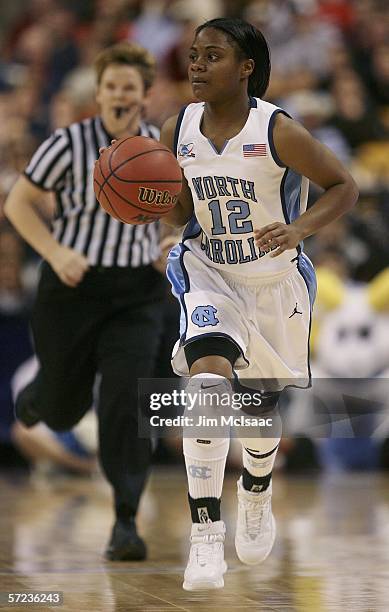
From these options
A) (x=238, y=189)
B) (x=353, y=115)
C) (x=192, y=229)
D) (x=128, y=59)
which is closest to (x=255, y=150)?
(x=238, y=189)

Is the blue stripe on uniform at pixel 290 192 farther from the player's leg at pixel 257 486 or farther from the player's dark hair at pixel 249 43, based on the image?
the player's leg at pixel 257 486

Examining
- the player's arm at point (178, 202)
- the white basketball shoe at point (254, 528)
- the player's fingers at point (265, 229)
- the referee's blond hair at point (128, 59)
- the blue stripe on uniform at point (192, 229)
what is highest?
the referee's blond hair at point (128, 59)

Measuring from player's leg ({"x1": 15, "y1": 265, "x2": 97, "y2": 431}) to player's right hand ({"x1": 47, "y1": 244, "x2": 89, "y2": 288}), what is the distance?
15cm

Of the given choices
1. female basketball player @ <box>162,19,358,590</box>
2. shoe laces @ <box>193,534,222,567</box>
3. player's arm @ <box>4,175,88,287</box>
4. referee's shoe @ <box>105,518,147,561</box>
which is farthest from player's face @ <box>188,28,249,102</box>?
referee's shoe @ <box>105,518,147,561</box>

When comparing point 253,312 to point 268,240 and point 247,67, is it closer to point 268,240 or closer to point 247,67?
point 268,240

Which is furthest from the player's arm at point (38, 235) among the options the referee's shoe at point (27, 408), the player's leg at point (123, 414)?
the referee's shoe at point (27, 408)

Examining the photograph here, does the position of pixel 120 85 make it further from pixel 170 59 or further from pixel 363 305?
pixel 170 59

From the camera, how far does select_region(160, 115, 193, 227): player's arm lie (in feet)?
14.8

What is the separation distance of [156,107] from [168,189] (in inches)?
268

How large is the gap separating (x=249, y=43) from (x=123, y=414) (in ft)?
5.70

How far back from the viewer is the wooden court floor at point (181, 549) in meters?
4.14

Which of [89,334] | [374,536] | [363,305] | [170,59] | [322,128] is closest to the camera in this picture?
[89,334]

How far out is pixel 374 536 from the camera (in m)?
5.86

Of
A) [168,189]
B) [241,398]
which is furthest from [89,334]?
[168,189]
